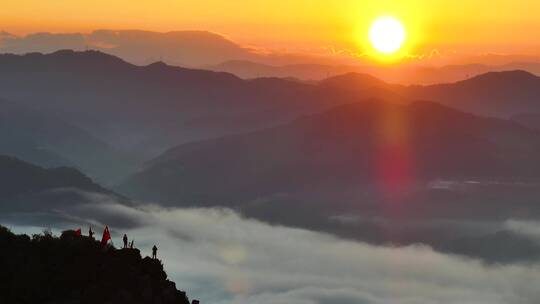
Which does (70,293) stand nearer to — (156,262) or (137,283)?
(137,283)

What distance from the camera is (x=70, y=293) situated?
307 feet

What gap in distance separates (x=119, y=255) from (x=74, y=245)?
19.6 feet

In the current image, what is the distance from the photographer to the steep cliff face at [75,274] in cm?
9388

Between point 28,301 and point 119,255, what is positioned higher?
point 119,255

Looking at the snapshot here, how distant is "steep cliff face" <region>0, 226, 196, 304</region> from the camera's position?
9388 centimetres

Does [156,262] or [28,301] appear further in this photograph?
[156,262]

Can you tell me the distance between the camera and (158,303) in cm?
9731

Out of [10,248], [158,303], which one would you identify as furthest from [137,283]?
[10,248]

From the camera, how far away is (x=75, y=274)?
9700 cm

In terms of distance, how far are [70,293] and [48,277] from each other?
198 inches

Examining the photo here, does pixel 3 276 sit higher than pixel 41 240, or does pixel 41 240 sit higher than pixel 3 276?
pixel 41 240

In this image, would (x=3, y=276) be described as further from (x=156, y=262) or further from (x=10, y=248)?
(x=156, y=262)

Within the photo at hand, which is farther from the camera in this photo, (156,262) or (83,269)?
(156,262)

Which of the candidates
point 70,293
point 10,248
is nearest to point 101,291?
point 70,293
